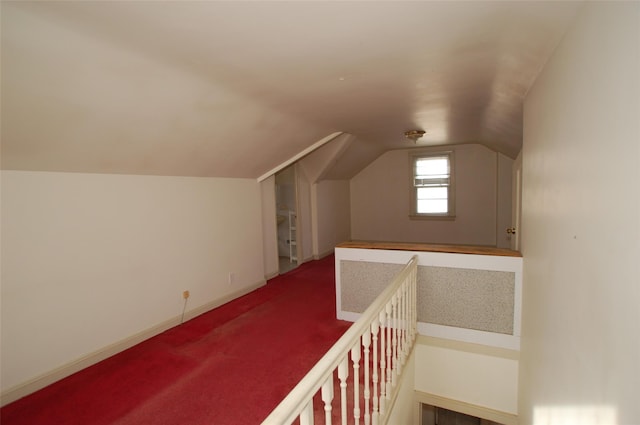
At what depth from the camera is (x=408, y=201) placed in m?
6.79

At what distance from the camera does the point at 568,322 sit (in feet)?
4.44

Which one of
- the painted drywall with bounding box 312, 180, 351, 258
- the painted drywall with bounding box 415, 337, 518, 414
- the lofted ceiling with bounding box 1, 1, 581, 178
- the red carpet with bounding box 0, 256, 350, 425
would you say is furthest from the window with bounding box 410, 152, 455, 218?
the painted drywall with bounding box 415, 337, 518, 414

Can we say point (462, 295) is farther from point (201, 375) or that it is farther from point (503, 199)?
point (503, 199)

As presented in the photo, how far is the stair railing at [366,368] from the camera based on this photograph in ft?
3.08

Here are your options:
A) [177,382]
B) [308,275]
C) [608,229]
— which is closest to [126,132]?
[177,382]

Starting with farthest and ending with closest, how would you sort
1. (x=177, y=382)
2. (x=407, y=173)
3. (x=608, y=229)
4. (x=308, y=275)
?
(x=407, y=173)
(x=308, y=275)
(x=177, y=382)
(x=608, y=229)

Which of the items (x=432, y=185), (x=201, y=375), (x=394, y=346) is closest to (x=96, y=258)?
(x=201, y=375)

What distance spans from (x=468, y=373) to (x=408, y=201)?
444cm

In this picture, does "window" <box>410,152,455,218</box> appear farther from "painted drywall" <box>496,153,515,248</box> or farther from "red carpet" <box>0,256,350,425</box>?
"red carpet" <box>0,256,350,425</box>

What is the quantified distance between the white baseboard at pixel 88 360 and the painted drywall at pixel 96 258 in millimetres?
38

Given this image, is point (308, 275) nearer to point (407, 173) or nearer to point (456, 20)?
point (407, 173)

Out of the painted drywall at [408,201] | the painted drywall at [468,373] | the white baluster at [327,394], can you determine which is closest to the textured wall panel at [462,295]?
the painted drywall at [468,373]

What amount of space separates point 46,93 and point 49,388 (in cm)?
207

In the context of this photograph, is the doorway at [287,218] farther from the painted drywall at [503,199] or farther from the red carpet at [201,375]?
the painted drywall at [503,199]
